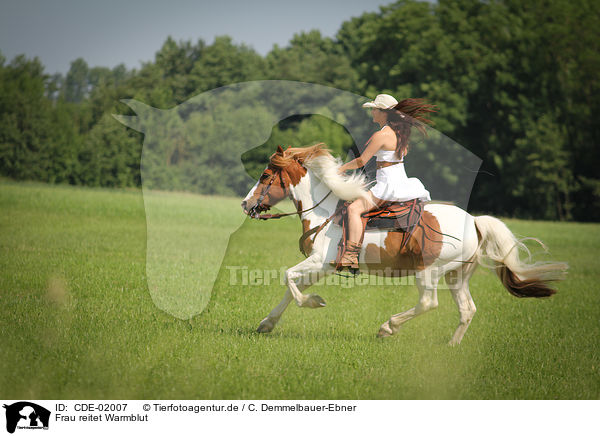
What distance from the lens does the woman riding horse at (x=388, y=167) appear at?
6.31 m

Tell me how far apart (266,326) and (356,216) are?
174 cm

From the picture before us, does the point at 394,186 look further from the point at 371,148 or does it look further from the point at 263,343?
the point at 263,343

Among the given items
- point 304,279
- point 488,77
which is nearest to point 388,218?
point 304,279

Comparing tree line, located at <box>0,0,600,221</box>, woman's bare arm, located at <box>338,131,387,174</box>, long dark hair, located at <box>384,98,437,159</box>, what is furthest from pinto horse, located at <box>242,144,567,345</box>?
tree line, located at <box>0,0,600,221</box>

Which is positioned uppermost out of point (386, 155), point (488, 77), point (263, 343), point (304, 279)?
point (488, 77)

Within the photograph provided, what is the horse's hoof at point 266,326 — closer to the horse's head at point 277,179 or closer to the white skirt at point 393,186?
the horse's head at point 277,179

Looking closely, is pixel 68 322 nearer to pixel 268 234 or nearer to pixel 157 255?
pixel 157 255

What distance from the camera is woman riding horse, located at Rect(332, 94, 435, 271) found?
20.7ft

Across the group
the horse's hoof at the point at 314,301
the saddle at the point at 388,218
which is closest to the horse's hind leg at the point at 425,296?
the saddle at the point at 388,218

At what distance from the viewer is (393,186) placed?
641 centimetres

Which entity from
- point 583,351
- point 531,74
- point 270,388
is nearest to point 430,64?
point 531,74

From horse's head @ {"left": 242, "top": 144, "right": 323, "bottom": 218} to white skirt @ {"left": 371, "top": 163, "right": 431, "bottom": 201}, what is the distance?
0.78m

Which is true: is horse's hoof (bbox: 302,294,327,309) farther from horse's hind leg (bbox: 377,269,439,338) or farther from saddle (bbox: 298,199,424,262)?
horse's hind leg (bbox: 377,269,439,338)
